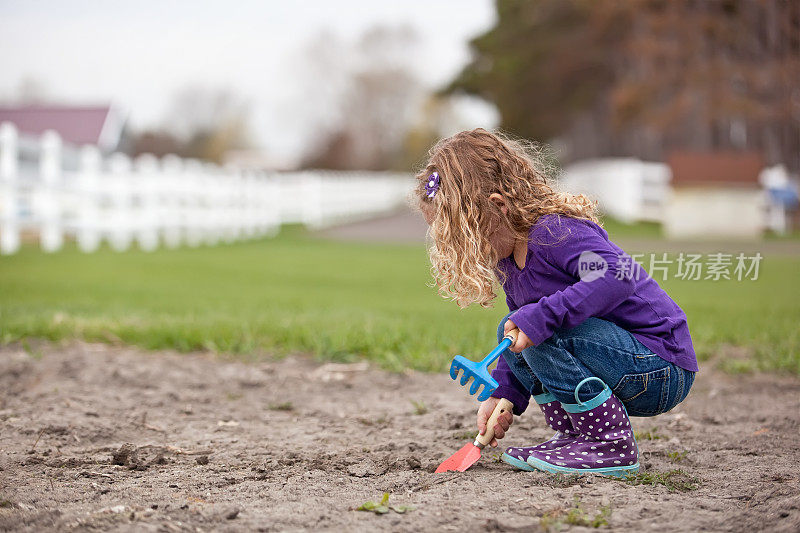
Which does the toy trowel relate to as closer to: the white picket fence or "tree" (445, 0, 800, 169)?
the white picket fence

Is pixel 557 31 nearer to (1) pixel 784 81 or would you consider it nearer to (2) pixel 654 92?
(2) pixel 654 92

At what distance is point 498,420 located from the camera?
9.18 feet

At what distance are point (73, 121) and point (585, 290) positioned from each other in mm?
40154

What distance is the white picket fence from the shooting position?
1194 centimetres

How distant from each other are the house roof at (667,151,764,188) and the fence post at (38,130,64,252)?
33.6 feet

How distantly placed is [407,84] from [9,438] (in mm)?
54656

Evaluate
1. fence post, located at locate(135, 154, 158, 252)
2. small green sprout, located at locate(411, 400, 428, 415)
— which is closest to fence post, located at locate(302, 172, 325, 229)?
fence post, located at locate(135, 154, 158, 252)

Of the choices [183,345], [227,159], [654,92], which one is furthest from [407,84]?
[183,345]

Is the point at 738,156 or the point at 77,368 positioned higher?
the point at 738,156

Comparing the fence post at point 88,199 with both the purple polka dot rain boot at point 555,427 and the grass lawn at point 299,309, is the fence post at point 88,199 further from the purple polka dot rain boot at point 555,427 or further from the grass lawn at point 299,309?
the purple polka dot rain boot at point 555,427

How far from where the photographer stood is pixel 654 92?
19906 mm

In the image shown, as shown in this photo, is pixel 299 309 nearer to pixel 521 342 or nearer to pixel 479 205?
pixel 479 205

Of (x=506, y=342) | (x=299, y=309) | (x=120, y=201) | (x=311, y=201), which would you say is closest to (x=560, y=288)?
(x=506, y=342)

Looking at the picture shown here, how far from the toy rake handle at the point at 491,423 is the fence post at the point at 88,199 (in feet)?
37.0
